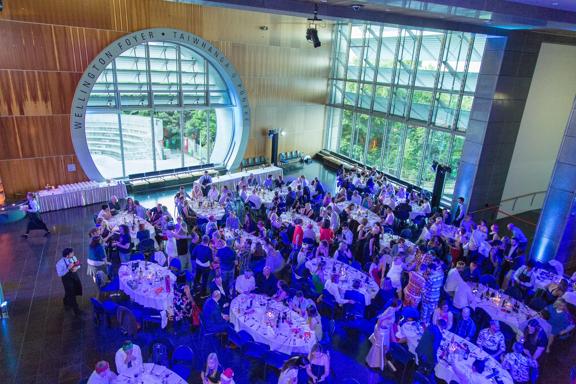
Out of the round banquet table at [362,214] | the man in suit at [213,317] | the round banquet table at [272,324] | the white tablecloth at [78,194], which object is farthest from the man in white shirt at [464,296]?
the white tablecloth at [78,194]

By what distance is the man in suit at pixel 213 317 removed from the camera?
6975 millimetres

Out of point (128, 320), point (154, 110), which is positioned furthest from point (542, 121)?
point (154, 110)

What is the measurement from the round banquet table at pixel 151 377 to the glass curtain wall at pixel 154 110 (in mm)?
12197

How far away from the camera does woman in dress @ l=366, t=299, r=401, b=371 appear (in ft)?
22.2

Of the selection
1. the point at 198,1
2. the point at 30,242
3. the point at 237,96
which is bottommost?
Answer: the point at 30,242

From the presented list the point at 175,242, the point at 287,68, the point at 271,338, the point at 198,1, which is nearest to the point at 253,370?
the point at 271,338

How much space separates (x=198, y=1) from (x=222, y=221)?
19.7ft

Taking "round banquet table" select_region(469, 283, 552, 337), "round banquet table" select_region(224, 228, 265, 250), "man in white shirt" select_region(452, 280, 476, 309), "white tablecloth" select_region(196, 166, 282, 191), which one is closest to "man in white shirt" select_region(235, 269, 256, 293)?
"round banquet table" select_region(224, 228, 265, 250)

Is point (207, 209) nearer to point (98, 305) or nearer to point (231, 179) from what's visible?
point (231, 179)

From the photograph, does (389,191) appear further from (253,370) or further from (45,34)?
(45,34)

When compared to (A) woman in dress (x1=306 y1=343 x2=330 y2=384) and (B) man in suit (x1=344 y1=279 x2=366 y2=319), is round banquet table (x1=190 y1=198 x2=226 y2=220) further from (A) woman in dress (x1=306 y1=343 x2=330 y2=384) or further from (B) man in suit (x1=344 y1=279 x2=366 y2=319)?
(A) woman in dress (x1=306 y1=343 x2=330 y2=384)

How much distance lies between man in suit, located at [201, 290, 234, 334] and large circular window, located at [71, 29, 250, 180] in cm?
1037

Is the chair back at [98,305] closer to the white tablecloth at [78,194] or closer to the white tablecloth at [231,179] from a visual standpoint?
the white tablecloth at [231,179]

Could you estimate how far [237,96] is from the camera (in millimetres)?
18078
